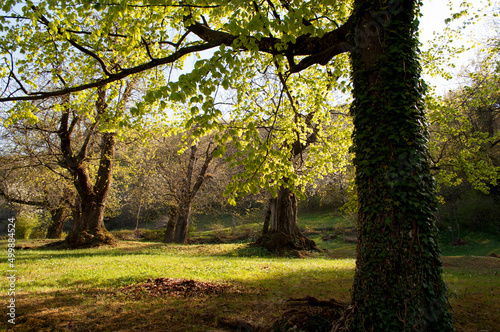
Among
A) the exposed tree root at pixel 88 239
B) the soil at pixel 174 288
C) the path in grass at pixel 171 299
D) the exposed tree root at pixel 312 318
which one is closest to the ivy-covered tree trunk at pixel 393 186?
the exposed tree root at pixel 312 318

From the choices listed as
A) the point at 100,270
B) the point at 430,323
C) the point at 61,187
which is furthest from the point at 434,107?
the point at 61,187

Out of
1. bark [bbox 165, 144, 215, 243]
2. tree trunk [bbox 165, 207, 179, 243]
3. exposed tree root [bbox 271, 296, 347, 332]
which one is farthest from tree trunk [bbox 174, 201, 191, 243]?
exposed tree root [bbox 271, 296, 347, 332]

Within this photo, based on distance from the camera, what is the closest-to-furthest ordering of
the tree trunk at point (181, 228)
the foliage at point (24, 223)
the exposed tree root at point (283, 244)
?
1. the exposed tree root at point (283, 244)
2. the tree trunk at point (181, 228)
3. the foliage at point (24, 223)

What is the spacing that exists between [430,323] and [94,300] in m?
5.72

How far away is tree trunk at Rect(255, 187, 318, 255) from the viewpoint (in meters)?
15.6

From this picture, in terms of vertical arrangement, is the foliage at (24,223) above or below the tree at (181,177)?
below

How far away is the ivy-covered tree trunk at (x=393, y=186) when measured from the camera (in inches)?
135

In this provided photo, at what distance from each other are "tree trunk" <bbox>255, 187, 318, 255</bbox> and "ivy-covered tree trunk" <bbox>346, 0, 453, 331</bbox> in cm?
→ 1188

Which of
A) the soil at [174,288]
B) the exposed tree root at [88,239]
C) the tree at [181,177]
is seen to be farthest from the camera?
the tree at [181,177]

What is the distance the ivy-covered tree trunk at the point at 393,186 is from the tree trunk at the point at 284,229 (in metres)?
11.9

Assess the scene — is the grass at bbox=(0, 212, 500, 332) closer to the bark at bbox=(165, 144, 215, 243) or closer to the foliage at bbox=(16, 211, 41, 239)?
the bark at bbox=(165, 144, 215, 243)

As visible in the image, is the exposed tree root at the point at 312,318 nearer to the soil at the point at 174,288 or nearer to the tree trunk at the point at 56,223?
the soil at the point at 174,288

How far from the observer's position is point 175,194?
19422 mm

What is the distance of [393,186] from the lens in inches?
141
